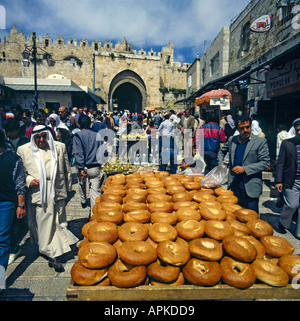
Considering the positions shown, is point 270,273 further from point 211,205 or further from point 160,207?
point 160,207

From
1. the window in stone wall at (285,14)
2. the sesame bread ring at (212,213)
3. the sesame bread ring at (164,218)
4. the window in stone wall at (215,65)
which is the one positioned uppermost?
the window in stone wall at (215,65)

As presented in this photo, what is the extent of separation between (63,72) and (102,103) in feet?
28.5

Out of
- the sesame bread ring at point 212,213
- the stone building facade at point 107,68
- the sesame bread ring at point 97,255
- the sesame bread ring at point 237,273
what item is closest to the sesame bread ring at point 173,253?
the sesame bread ring at point 237,273

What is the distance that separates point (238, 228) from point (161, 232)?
0.80 metres

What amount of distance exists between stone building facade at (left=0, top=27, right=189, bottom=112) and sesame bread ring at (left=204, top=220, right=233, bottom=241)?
27.4 m

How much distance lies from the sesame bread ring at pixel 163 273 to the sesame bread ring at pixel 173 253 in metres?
0.05

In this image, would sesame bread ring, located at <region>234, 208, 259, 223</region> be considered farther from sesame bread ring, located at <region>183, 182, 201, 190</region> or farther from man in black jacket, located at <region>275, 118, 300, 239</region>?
man in black jacket, located at <region>275, 118, 300, 239</region>

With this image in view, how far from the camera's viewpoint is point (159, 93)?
3316 cm

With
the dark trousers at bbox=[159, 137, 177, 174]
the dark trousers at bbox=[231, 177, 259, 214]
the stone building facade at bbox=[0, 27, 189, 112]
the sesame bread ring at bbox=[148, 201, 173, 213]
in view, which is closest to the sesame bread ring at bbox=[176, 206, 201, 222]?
the sesame bread ring at bbox=[148, 201, 173, 213]

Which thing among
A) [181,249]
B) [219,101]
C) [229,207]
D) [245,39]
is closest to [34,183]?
[181,249]

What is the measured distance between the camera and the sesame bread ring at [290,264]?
5.46ft

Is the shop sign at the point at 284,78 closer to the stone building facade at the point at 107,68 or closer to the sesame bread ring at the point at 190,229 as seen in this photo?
the sesame bread ring at the point at 190,229
